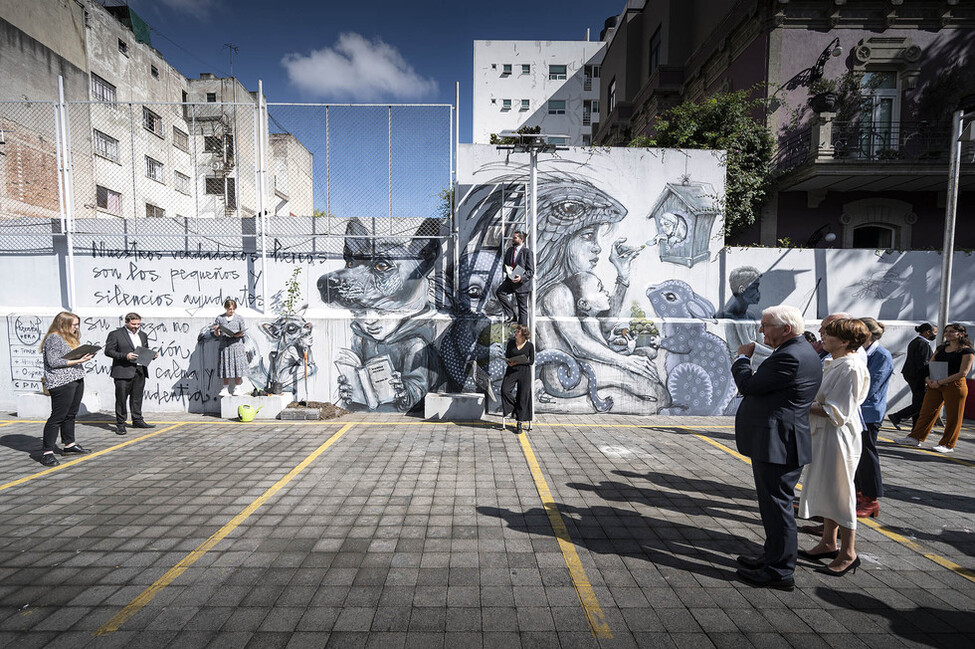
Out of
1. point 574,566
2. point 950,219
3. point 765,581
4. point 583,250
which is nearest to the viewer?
point 765,581

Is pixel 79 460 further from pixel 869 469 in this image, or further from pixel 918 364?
pixel 918 364

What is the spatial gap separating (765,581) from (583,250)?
22.6 feet

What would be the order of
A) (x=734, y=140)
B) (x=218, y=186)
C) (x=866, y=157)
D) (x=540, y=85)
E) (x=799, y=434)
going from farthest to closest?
(x=540, y=85) < (x=866, y=157) < (x=734, y=140) < (x=218, y=186) < (x=799, y=434)

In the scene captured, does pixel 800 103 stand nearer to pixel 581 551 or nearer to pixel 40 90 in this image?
pixel 581 551

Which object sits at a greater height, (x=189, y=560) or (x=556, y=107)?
(x=556, y=107)

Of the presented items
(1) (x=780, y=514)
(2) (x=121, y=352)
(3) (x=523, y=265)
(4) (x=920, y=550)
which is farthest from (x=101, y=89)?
(4) (x=920, y=550)

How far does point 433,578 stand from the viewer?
3383 millimetres

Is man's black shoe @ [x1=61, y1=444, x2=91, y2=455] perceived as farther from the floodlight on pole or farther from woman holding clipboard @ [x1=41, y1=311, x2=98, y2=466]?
the floodlight on pole

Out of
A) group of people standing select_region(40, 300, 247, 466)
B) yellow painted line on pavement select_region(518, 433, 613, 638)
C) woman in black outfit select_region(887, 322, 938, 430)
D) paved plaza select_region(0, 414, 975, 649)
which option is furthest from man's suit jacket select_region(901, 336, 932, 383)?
group of people standing select_region(40, 300, 247, 466)

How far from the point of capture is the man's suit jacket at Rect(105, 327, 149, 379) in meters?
7.23

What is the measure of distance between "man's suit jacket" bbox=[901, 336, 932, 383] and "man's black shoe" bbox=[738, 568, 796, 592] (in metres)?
6.77

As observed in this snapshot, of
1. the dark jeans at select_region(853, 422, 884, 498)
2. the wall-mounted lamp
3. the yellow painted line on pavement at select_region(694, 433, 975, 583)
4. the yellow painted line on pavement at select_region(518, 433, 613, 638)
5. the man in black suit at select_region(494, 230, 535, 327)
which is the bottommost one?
the yellow painted line on pavement at select_region(694, 433, 975, 583)

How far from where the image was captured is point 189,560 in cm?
362

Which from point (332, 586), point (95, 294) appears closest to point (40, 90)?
point (95, 294)
